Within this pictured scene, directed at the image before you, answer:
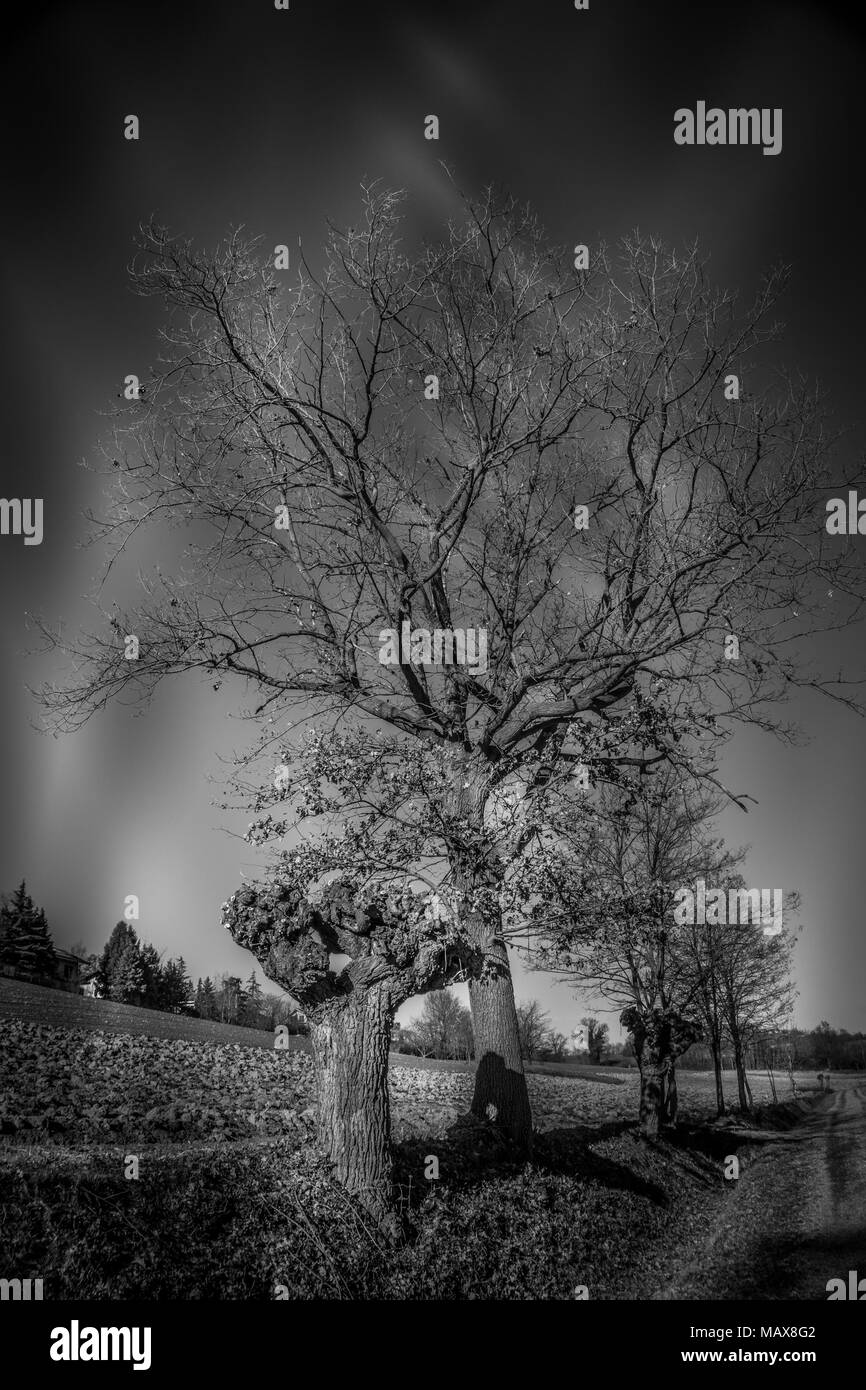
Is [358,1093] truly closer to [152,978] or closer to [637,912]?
[637,912]

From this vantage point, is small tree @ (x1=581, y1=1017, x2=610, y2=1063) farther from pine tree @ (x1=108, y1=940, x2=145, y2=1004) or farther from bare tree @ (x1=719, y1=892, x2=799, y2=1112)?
pine tree @ (x1=108, y1=940, x2=145, y2=1004)

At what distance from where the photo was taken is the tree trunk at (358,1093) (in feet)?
25.7

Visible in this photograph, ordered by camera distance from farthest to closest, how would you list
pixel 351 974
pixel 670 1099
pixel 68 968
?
pixel 68 968, pixel 670 1099, pixel 351 974

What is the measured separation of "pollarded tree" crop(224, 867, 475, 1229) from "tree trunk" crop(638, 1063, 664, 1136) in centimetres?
1098

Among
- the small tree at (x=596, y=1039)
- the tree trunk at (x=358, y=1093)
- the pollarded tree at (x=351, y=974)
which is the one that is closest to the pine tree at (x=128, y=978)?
the small tree at (x=596, y=1039)

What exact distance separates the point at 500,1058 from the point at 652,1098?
7730 mm

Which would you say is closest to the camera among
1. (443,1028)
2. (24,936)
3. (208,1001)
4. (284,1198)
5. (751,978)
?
(284,1198)

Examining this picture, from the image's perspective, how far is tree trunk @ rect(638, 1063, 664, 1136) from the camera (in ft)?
56.4

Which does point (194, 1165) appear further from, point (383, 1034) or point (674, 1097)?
point (674, 1097)

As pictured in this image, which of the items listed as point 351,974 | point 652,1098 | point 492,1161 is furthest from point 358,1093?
point 652,1098

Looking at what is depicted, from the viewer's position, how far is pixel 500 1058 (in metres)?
12.0

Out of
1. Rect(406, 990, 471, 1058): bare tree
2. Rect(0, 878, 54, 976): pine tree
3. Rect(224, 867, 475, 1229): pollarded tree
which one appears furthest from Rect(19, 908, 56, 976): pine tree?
Rect(224, 867, 475, 1229): pollarded tree

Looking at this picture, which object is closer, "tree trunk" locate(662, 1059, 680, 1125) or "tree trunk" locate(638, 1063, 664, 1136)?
"tree trunk" locate(638, 1063, 664, 1136)
